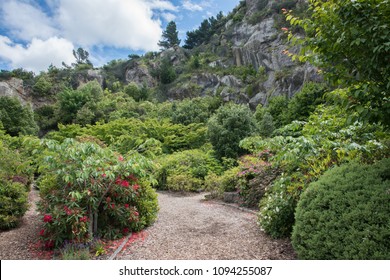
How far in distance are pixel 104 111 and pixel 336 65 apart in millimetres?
24666

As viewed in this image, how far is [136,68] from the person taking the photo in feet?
132

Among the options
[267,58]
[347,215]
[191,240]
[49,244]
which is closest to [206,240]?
[191,240]

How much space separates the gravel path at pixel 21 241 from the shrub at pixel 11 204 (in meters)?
0.18

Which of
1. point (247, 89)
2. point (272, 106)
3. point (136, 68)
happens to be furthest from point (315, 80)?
point (136, 68)

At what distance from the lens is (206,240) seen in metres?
4.52

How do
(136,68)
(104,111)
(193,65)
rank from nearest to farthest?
(104,111) < (193,65) < (136,68)

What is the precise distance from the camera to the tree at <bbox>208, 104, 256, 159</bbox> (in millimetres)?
12578

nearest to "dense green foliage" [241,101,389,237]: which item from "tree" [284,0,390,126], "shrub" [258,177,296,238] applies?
"shrub" [258,177,296,238]

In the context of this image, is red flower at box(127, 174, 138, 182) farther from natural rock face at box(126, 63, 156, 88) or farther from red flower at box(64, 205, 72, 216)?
natural rock face at box(126, 63, 156, 88)

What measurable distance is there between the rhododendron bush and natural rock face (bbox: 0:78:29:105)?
1035 inches

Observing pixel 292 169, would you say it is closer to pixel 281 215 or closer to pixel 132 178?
pixel 281 215

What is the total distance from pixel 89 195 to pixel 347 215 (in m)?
3.60

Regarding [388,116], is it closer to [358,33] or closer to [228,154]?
[358,33]

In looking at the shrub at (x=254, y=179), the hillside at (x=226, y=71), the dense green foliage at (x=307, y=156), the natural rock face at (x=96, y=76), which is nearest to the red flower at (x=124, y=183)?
the dense green foliage at (x=307, y=156)
